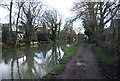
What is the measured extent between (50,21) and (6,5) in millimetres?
22420

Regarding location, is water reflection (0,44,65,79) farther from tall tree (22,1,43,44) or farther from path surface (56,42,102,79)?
tall tree (22,1,43,44)

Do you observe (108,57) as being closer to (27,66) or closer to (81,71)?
(81,71)

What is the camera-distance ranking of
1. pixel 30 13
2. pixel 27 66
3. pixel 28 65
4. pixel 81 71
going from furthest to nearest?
1. pixel 30 13
2. pixel 28 65
3. pixel 27 66
4. pixel 81 71

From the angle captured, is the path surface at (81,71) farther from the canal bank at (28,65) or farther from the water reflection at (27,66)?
the water reflection at (27,66)

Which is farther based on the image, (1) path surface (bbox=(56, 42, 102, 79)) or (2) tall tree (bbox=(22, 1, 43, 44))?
(2) tall tree (bbox=(22, 1, 43, 44))

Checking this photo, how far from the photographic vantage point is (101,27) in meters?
17.8

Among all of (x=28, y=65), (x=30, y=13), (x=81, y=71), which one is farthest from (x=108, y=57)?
(x=30, y=13)

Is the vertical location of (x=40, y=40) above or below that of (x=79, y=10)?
below

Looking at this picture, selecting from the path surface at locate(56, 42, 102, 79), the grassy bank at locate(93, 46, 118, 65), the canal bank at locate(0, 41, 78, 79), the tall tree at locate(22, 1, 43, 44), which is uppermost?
the tall tree at locate(22, 1, 43, 44)

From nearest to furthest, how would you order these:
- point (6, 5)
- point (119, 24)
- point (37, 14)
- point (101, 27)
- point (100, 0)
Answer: point (119, 24), point (100, 0), point (101, 27), point (6, 5), point (37, 14)

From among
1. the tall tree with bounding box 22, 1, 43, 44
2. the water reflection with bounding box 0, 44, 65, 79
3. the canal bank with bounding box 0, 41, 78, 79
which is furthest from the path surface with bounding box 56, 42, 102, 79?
the tall tree with bounding box 22, 1, 43, 44

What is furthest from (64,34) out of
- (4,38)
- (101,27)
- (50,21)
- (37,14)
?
(101,27)

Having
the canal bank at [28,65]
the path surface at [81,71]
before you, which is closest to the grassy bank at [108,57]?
the path surface at [81,71]

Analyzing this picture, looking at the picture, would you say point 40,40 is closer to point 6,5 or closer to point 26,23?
point 26,23
